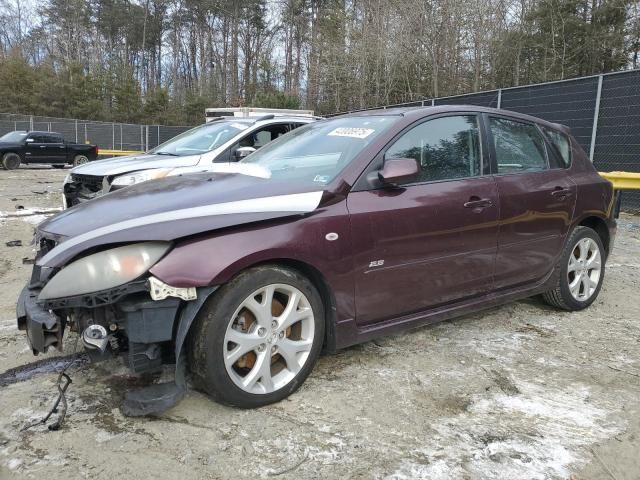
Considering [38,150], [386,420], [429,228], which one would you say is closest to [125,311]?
[386,420]

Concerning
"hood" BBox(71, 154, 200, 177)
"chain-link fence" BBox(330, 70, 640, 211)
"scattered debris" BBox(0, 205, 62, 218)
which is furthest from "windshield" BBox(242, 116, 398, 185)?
"chain-link fence" BBox(330, 70, 640, 211)

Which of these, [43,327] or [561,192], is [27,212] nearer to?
[43,327]

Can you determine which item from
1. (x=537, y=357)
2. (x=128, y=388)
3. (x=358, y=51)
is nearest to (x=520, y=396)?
(x=537, y=357)

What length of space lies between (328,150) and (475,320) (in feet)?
6.12

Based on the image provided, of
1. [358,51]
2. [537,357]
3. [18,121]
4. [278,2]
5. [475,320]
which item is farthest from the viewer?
[278,2]

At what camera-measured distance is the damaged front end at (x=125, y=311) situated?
7.75 ft

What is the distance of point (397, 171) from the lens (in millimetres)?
2990

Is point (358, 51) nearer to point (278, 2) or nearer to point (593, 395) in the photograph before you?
point (278, 2)

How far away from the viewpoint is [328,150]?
3.38 m

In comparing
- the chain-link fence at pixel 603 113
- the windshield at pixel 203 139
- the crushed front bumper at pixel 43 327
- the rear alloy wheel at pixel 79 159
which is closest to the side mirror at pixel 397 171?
the crushed front bumper at pixel 43 327

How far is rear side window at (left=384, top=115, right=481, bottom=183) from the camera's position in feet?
11.0

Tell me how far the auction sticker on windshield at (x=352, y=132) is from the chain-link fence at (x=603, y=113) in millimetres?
8446

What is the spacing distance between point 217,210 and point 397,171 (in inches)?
42.0

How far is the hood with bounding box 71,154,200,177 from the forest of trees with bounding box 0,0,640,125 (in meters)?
20.6
